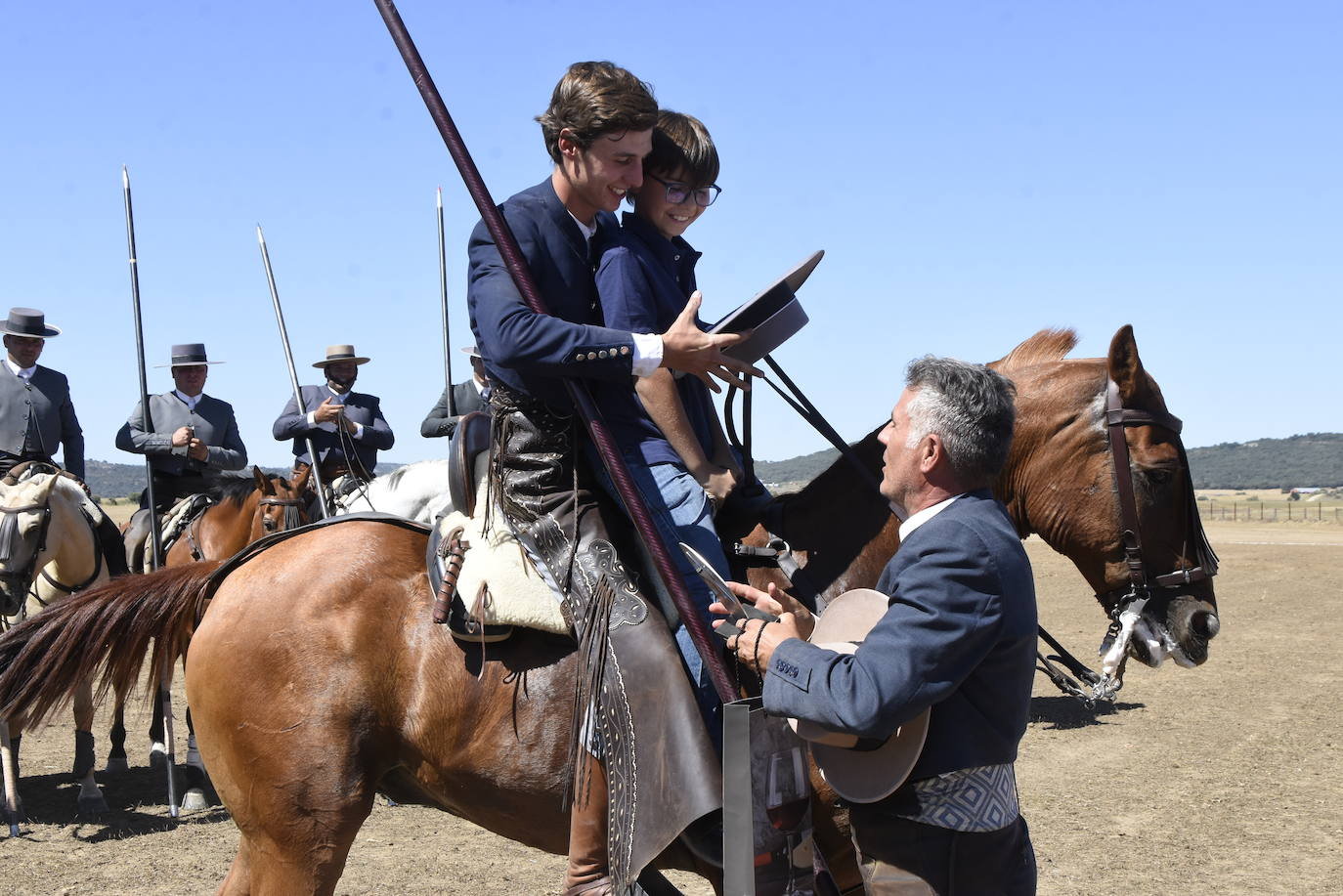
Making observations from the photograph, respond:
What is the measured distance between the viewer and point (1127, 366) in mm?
3758

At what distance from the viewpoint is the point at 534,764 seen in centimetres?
352

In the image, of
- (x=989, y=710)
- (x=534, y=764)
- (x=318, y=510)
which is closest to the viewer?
(x=989, y=710)

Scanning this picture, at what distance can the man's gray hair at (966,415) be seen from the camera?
101 inches

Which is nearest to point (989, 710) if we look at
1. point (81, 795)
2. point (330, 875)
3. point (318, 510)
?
point (330, 875)

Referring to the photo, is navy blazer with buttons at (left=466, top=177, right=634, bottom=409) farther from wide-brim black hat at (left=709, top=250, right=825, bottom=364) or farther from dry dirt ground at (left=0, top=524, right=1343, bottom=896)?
dry dirt ground at (left=0, top=524, right=1343, bottom=896)

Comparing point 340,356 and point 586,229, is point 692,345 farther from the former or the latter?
point 340,356

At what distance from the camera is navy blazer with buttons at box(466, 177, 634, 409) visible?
10.3 feet

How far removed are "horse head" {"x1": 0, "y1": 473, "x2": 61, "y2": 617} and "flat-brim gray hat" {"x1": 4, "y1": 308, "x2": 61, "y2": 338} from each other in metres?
1.23

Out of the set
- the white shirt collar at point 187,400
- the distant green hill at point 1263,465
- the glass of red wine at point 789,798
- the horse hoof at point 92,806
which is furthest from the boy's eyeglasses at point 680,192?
the distant green hill at point 1263,465

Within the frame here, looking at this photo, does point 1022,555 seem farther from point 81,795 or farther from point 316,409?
point 316,409

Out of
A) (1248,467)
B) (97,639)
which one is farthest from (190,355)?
(1248,467)

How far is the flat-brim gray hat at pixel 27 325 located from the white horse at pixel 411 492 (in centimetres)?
264

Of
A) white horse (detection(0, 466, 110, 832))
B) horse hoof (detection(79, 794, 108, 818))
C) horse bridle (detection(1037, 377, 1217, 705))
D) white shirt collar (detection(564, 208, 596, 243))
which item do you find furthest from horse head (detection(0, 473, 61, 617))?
horse bridle (detection(1037, 377, 1217, 705))

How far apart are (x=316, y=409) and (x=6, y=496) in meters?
2.63
